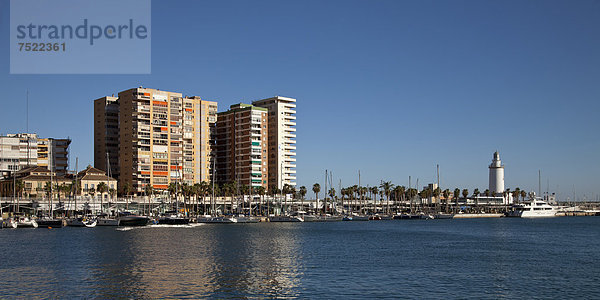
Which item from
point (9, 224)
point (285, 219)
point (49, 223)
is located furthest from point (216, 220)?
point (9, 224)

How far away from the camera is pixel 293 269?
62438 mm

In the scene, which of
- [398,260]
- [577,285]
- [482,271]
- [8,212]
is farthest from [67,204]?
Result: [577,285]

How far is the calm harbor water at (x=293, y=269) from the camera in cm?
4856

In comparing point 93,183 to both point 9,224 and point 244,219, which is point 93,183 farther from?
point 9,224

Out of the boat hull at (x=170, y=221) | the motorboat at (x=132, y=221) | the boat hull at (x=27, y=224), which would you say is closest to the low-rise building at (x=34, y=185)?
the boat hull at (x=27, y=224)

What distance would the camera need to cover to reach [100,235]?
356ft

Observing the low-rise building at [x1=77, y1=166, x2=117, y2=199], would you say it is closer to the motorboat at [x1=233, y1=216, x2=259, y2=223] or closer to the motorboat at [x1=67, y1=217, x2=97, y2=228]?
the motorboat at [x1=67, y1=217, x2=97, y2=228]

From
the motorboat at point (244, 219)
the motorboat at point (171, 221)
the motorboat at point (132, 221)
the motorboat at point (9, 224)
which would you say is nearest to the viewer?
the motorboat at point (9, 224)

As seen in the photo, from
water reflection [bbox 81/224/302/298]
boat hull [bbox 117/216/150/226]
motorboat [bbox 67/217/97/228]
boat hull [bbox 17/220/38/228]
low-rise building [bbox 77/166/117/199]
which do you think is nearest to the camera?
water reflection [bbox 81/224/302/298]

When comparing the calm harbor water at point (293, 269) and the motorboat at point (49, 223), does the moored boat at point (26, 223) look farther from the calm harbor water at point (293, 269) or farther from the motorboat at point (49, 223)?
the calm harbor water at point (293, 269)

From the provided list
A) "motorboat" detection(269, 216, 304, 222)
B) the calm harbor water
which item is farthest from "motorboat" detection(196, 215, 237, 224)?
the calm harbor water

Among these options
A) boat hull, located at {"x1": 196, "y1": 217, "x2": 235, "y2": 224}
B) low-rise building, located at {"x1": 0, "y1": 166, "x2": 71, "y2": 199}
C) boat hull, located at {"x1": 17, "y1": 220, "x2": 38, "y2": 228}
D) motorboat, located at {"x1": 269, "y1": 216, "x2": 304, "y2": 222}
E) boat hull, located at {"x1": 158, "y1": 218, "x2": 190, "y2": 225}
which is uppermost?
low-rise building, located at {"x1": 0, "y1": 166, "x2": 71, "y2": 199}

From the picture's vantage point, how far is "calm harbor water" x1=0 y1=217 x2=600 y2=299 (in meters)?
48.6

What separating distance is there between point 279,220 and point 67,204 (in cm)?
6255
